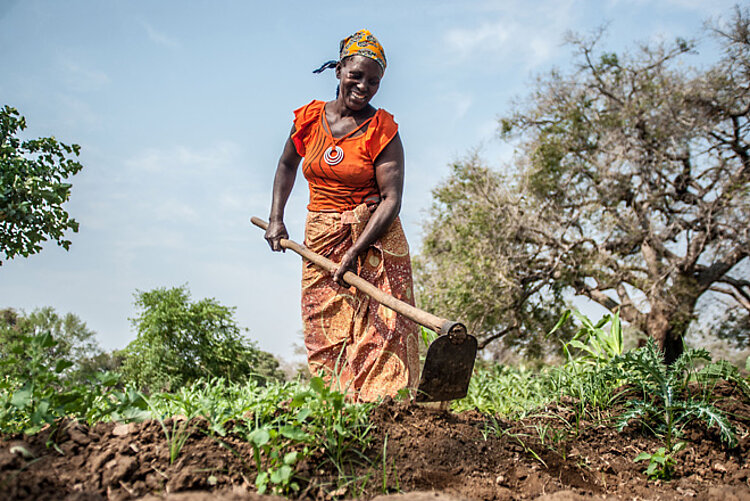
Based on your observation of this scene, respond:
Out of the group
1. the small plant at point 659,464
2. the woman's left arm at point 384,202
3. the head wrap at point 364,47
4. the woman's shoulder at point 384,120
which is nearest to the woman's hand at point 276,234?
the woman's left arm at point 384,202

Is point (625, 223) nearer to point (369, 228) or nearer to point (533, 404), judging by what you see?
point (533, 404)

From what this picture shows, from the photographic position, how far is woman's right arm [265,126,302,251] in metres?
3.55

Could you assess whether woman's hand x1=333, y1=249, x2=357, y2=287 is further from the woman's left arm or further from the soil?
the soil

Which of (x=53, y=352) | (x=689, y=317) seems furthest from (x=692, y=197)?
(x=53, y=352)

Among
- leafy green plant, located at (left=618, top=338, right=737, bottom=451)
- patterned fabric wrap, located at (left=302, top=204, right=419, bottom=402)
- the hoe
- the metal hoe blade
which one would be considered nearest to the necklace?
patterned fabric wrap, located at (left=302, top=204, right=419, bottom=402)

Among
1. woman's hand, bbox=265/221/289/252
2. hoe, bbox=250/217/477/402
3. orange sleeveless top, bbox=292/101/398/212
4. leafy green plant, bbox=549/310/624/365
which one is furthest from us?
leafy green plant, bbox=549/310/624/365

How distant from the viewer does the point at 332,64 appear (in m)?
3.42

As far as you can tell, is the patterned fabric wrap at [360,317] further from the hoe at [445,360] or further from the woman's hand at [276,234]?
the hoe at [445,360]

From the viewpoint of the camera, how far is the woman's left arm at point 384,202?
310cm

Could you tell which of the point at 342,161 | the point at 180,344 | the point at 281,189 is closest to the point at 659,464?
the point at 342,161

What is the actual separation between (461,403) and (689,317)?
7.59m

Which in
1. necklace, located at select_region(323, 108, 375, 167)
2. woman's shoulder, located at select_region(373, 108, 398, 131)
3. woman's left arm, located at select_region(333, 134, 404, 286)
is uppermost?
woman's shoulder, located at select_region(373, 108, 398, 131)

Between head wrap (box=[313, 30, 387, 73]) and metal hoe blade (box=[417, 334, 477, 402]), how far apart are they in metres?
1.60

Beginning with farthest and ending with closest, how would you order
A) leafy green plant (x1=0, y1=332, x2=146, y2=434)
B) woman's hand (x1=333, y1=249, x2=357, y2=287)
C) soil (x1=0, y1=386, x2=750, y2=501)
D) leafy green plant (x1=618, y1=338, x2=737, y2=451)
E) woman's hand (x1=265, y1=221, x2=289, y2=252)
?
1. woman's hand (x1=265, y1=221, x2=289, y2=252)
2. woman's hand (x1=333, y1=249, x2=357, y2=287)
3. leafy green plant (x1=618, y1=338, x2=737, y2=451)
4. leafy green plant (x1=0, y1=332, x2=146, y2=434)
5. soil (x1=0, y1=386, x2=750, y2=501)
